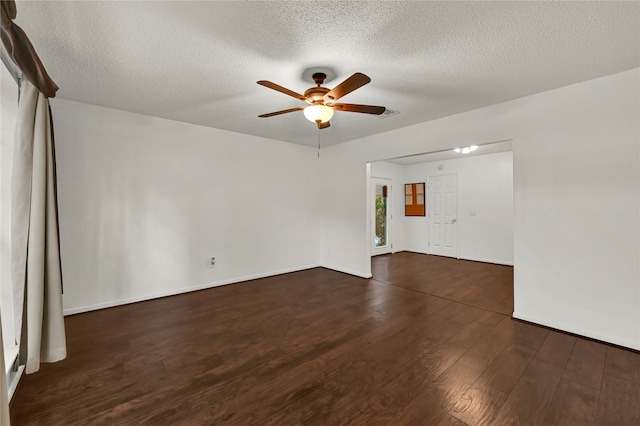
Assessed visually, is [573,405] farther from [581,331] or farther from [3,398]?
[3,398]

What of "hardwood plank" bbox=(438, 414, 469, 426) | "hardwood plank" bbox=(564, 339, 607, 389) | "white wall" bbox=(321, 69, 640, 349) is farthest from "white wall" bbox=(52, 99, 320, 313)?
"hardwood plank" bbox=(564, 339, 607, 389)

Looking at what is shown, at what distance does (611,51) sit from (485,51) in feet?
3.36

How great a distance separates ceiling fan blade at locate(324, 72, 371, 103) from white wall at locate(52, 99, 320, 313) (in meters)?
2.68

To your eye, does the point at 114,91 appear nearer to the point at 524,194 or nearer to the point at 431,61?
the point at 431,61

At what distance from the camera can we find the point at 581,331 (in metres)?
2.73

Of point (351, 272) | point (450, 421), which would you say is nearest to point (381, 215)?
point (351, 272)

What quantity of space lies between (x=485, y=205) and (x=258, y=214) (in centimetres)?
522

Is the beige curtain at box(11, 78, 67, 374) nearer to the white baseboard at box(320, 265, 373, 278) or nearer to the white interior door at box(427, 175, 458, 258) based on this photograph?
the white baseboard at box(320, 265, 373, 278)

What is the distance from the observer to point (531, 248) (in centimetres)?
305

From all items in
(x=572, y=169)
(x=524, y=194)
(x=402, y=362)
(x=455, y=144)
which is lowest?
(x=402, y=362)

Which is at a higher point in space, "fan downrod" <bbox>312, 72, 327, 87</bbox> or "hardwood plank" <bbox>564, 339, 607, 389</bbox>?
"fan downrod" <bbox>312, 72, 327, 87</bbox>

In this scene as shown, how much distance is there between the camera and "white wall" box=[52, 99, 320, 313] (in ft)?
10.9

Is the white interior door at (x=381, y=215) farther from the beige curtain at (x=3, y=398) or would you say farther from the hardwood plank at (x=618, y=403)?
the beige curtain at (x=3, y=398)

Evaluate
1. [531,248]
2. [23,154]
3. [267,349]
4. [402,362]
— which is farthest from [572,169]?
[23,154]
